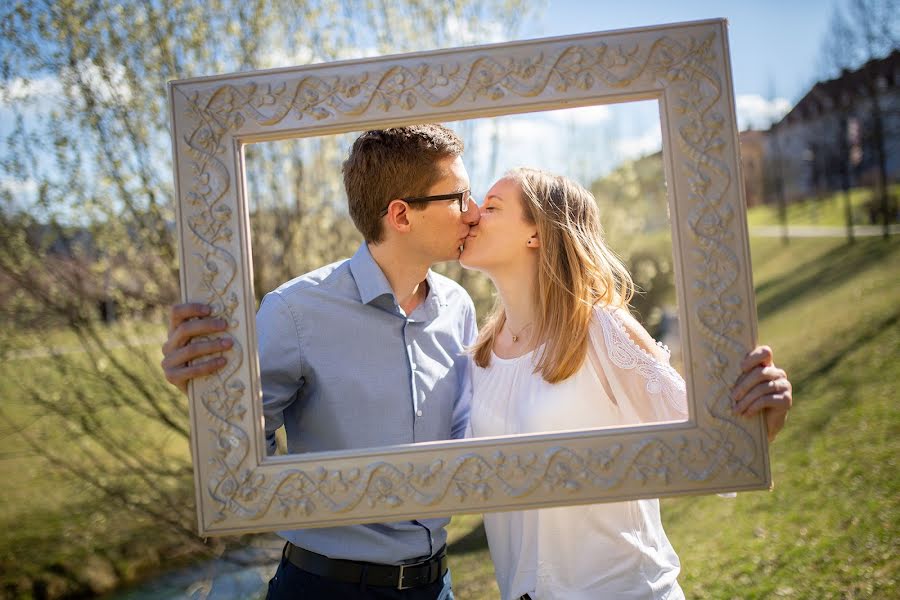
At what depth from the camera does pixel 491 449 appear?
1854 millimetres

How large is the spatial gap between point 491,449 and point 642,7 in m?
5.03

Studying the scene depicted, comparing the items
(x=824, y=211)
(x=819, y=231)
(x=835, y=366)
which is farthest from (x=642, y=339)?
(x=824, y=211)

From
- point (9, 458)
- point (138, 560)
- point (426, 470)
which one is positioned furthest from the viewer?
point (9, 458)

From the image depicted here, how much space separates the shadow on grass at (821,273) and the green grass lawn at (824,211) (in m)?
1.07

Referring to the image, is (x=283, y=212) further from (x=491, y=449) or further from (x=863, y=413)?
(x=863, y=413)

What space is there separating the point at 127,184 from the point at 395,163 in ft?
12.3

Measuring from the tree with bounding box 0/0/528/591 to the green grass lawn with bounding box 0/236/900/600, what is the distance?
245 mm

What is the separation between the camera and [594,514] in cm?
229

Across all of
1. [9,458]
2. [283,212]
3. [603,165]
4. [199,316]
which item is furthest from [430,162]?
[9,458]

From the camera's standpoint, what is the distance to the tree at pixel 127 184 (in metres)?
5.14

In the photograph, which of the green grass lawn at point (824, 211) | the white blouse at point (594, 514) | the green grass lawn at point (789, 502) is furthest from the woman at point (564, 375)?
the green grass lawn at point (824, 211)

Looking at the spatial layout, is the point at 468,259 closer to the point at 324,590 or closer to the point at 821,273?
the point at 324,590

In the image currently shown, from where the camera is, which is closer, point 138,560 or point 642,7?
point 642,7

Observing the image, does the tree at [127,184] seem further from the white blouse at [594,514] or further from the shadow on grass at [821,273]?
the shadow on grass at [821,273]
